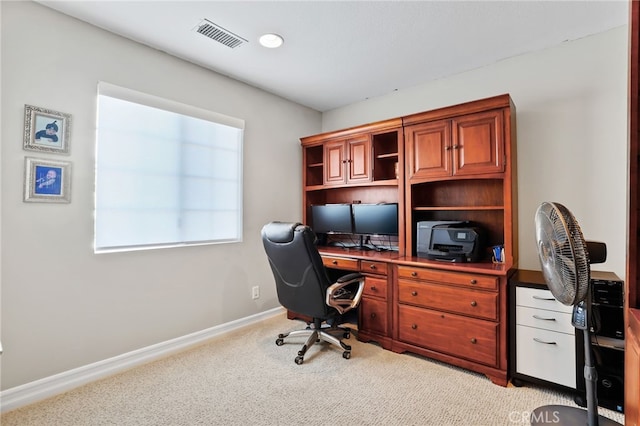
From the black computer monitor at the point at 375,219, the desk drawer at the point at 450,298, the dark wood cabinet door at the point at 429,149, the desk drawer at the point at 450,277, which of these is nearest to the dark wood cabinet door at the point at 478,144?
the dark wood cabinet door at the point at 429,149

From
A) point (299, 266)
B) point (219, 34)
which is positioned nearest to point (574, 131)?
point (299, 266)

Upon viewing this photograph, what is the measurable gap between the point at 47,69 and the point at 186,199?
4.20 ft

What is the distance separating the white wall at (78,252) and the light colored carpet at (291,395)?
0.33 meters

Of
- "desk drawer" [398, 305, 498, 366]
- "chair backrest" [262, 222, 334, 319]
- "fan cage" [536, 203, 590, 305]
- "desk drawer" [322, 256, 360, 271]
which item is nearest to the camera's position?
"fan cage" [536, 203, 590, 305]

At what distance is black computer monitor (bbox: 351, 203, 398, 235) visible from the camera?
3162 mm

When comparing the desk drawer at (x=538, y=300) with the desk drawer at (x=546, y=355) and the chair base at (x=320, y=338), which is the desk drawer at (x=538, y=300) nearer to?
the desk drawer at (x=546, y=355)

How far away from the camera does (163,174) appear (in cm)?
267

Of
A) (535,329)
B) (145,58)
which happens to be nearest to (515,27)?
(535,329)

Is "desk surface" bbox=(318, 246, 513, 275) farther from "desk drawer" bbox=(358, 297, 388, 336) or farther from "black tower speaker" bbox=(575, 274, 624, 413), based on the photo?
"black tower speaker" bbox=(575, 274, 624, 413)

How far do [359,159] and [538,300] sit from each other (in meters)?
2.02

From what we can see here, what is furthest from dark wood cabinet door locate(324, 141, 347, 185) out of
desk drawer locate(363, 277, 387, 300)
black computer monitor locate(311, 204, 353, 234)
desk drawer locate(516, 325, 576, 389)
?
desk drawer locate(516, 325, 576, 389)

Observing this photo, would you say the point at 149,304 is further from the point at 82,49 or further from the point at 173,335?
the point at 82,49

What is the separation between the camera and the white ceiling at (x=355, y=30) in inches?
81.9

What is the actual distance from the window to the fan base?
2.71 metres
